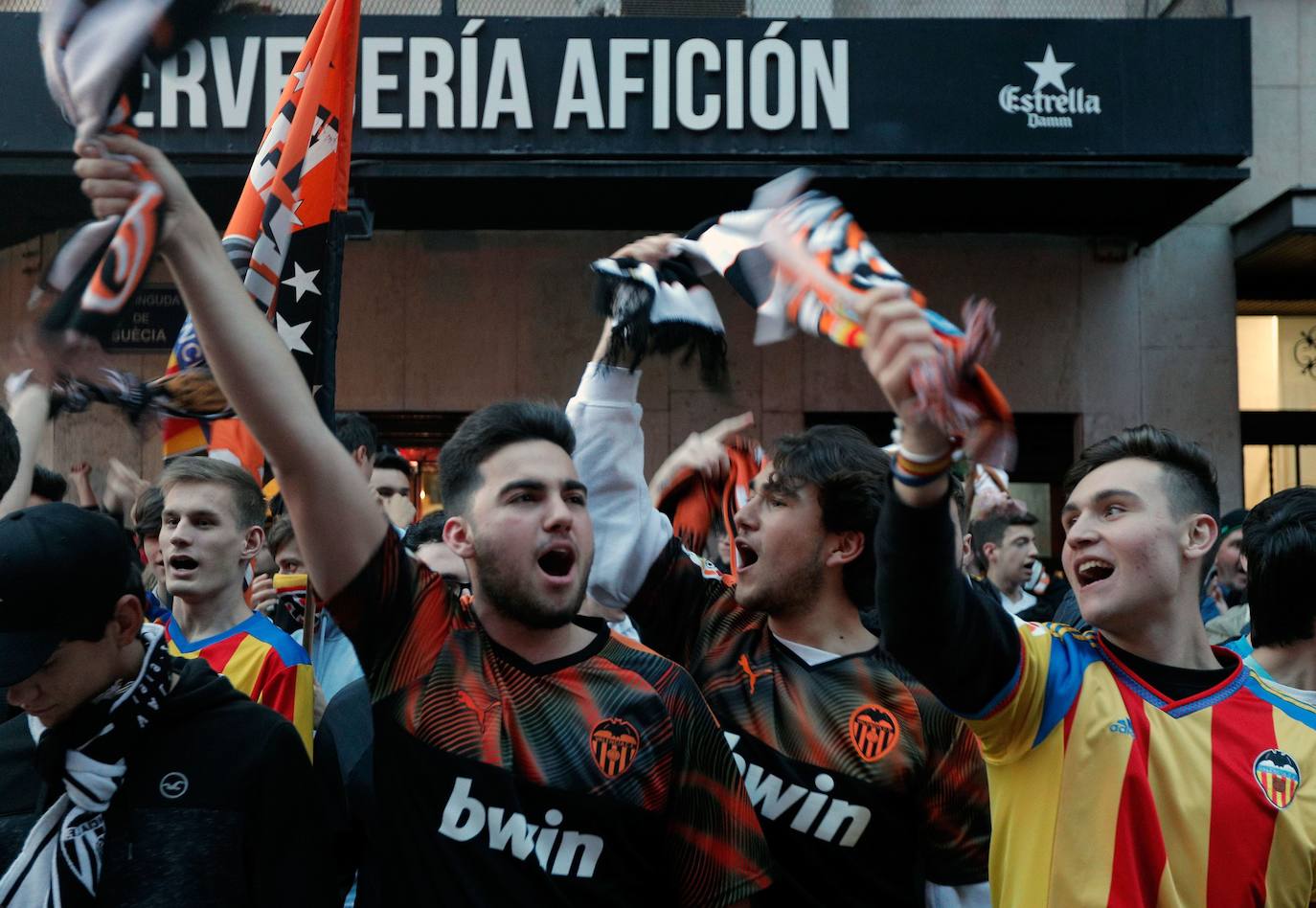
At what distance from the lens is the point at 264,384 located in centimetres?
221

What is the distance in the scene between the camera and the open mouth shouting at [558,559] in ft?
8.85

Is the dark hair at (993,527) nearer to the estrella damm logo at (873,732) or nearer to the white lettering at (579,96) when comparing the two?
the white lettering at (579,96)

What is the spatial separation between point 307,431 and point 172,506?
2.06 meters

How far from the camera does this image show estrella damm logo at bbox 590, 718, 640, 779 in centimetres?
255

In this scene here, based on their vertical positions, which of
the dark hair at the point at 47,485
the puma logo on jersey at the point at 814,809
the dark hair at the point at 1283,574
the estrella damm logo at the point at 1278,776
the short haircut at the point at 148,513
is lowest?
the puma logo on jersey at the point at 814,809

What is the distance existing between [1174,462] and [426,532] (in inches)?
107

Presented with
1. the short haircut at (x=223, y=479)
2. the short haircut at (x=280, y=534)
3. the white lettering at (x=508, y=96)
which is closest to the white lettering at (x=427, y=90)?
the white lettering at (x=508, y=96)

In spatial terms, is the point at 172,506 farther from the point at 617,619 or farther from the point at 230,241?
the point at 617,619

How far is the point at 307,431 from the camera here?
2275 millimetres

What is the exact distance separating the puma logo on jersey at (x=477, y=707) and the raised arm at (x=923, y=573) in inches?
30.6

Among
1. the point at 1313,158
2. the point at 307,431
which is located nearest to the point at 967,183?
the point at 1313,158

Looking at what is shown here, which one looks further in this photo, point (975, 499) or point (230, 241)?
point (975, 499)

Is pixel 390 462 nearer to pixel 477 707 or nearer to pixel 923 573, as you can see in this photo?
pixel 477 707

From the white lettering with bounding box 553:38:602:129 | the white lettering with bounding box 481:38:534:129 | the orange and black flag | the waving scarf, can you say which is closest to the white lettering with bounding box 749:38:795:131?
the white lettering with bounding box 553:38:602:129
